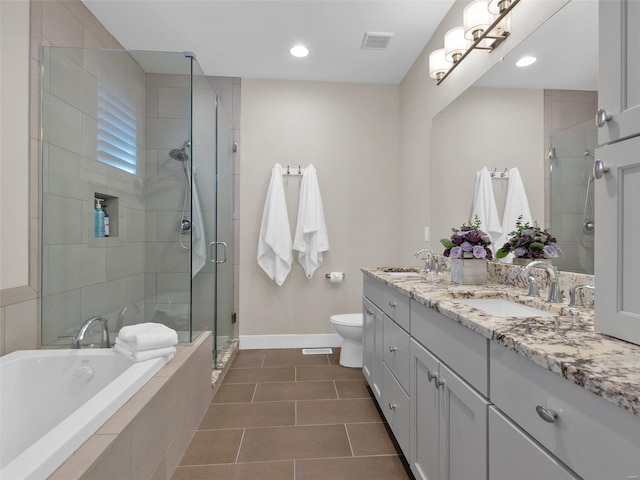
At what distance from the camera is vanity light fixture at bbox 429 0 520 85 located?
1.66 meters

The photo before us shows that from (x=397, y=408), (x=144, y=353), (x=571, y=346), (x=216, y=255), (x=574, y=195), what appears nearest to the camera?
(x=571, y=346)

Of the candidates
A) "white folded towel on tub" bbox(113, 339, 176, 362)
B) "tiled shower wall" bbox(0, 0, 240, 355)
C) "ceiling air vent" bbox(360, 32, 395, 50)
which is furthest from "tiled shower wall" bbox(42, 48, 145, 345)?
"ceiling air vent" bbox(360, 32, 395, 50)

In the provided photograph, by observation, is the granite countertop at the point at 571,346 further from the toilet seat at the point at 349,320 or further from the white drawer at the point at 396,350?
the toilet seat at the point at 349,320

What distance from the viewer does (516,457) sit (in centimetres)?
79

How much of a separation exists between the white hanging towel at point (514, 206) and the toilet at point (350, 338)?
1.30m

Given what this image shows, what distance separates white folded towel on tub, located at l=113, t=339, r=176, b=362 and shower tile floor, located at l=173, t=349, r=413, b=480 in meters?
0.53

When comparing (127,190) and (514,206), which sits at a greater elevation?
(127,190)

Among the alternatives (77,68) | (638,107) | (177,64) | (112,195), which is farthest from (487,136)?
(77,68)

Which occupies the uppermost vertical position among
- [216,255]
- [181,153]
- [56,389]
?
[181,153]

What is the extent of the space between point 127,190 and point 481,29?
7.16 ft

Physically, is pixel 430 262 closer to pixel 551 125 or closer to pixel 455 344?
pixel 551 125

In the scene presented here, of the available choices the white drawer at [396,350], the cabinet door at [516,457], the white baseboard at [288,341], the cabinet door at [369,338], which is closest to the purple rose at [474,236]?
the white drawer at [396,350]

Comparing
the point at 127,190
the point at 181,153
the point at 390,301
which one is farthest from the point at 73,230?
the point at 390,301

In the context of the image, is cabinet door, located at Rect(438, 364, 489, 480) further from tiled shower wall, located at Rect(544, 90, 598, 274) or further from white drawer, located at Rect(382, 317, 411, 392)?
tiled shower wall, located at Rect(544, 90, 598, 274)
